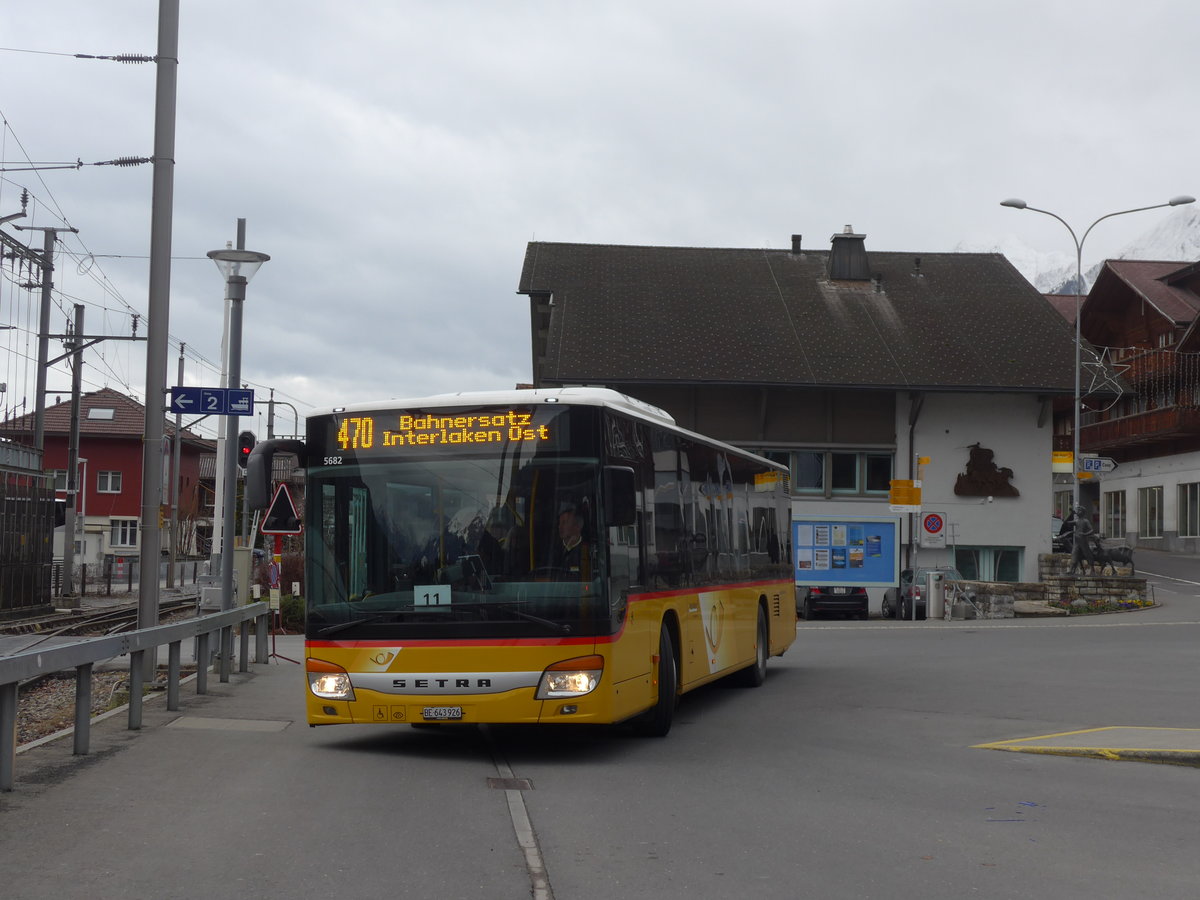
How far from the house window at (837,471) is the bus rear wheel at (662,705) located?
32471mm

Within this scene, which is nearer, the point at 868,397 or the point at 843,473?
the point at 843,473

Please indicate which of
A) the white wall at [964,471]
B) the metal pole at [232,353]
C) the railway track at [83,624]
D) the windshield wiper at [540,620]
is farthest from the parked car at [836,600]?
the windshield wiper at [540,620]

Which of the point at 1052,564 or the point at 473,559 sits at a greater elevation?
the point at 473,559

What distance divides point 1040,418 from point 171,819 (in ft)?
135

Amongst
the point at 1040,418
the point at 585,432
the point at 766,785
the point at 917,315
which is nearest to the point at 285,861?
the point at 766,785

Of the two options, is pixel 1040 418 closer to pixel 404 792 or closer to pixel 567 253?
pixel 567 253

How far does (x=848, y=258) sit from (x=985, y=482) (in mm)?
11627

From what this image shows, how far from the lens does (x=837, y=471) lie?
44969 millimetres

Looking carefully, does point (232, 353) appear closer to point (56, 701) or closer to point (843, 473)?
point (56, 701)

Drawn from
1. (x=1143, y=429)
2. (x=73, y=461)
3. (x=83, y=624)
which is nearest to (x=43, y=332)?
(x=73, y=461)

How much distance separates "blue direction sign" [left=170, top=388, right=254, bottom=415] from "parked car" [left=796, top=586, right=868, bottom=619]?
909 inches

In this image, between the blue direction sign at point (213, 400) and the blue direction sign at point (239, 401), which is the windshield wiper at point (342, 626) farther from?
the blue direction sign at point (239, 401)

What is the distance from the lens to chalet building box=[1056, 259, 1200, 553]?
2421 inches

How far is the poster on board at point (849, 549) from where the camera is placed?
44.2 metres
